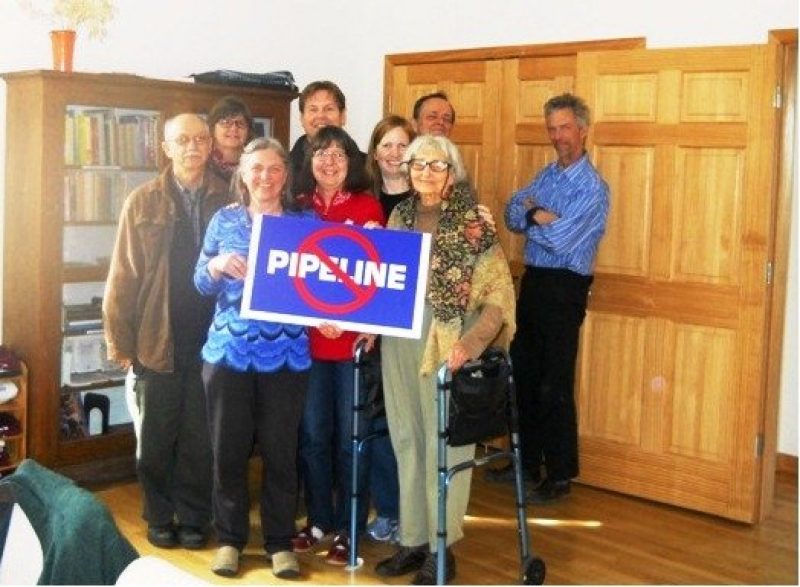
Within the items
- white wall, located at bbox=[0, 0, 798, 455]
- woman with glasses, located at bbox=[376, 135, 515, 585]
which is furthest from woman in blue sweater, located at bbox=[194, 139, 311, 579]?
white wall, located at bbox=[0, 0, 798, 455]

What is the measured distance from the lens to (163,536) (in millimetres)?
3848

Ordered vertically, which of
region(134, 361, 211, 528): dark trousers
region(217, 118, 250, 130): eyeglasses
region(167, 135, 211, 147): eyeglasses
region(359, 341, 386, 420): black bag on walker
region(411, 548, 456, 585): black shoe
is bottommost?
region(411, 548, 456, 585): black shoe

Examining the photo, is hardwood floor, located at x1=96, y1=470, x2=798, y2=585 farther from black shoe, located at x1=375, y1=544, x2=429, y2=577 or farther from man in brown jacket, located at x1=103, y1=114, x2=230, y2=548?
man in brown jacket, located at x1=103, y1=114, x2=230, y2=548

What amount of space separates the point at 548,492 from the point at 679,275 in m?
1.05

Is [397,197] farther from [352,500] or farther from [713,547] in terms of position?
[713,547]

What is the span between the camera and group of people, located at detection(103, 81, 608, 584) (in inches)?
132

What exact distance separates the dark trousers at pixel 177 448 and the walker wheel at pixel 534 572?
1173mm

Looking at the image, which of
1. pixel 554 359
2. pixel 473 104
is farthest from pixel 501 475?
pixel 473 104

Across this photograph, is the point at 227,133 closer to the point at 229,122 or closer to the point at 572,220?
the point at 229,122

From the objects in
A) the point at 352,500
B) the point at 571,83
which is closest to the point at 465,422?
the point at 352,500

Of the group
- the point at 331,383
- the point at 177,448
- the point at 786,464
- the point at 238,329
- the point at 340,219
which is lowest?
the point at 786,464

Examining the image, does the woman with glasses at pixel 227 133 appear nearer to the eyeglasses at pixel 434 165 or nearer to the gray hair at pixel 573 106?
the eyeglasses at pixel 434 165

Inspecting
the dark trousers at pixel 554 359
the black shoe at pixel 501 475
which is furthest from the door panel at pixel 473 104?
the black shoe at pixel 501 475

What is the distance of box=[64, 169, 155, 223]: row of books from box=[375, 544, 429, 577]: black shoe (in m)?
1.99
